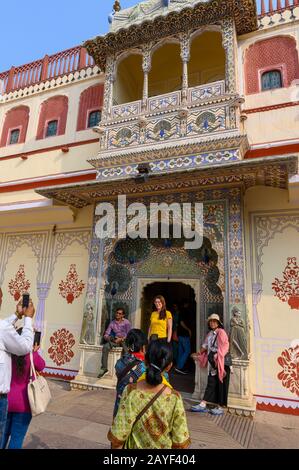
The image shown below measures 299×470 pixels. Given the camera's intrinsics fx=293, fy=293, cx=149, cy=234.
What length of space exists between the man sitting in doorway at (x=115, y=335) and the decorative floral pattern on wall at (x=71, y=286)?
4.32ft

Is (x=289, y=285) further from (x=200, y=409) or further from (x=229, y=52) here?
Answer: (x=229, y=52)

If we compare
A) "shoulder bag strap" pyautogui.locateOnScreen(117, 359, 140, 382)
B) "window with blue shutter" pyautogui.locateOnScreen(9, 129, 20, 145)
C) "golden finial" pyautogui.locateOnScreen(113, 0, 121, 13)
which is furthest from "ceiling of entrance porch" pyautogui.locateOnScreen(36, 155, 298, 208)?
"golden finial" pyautogui.locateOnScreen(113, 0, 121, 13)

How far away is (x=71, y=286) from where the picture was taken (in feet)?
21.6

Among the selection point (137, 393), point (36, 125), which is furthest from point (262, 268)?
point (36, 125)

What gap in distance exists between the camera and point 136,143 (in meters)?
6.08

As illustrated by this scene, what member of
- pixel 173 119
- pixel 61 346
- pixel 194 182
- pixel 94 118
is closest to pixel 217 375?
pixel 194 182

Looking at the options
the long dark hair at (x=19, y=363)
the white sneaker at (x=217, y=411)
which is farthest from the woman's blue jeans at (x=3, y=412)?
the white sneaker at (x=217, y=411)

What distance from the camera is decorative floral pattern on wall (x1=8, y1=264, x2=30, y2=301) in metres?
7.21

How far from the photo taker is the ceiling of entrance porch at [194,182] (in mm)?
4406

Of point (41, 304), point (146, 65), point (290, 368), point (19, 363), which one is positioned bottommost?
point (290, 368)

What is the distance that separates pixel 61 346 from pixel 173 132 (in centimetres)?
509

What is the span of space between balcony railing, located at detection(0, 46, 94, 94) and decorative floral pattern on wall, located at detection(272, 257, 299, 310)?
24.4 ft

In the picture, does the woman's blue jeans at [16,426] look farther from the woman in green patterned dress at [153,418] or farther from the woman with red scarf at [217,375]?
the woman with red scarf at [217,375]

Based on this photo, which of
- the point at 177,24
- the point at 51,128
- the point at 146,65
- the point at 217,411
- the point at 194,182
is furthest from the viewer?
the point at 51,128
